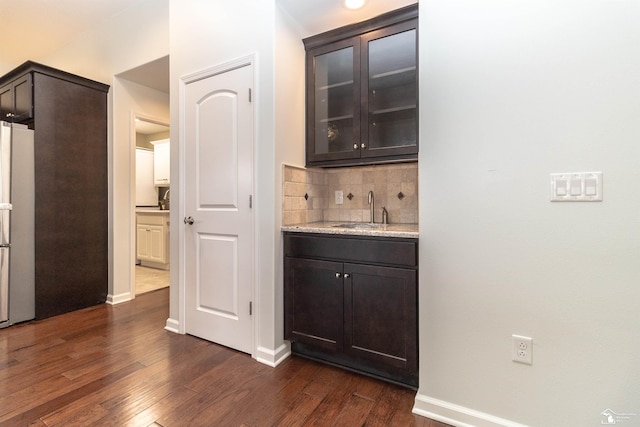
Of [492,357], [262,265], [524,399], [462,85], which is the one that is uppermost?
[462,85]

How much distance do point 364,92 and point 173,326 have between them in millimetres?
2417

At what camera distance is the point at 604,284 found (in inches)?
48.6

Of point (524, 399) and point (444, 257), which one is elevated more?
point (444, 257)

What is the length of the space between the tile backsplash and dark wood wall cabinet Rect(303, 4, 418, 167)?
0.77ft

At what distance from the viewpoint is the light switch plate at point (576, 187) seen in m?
1.24

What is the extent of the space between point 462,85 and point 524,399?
4.87 feet

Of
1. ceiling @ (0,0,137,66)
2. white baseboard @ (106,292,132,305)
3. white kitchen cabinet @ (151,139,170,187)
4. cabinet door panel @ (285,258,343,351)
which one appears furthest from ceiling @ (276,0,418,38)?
white kitchen cabinet @ (151,139,170,187)

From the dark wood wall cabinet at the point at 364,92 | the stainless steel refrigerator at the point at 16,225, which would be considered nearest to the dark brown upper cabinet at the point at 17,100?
the stainless steel refrigerator at the point at 16,225

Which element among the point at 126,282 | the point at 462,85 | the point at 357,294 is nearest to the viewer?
the point at 462,85

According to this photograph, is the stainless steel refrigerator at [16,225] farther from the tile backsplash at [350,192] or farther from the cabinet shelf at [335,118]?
the cabinet shelf at [335,118]

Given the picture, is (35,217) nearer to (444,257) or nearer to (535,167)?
(444,257)

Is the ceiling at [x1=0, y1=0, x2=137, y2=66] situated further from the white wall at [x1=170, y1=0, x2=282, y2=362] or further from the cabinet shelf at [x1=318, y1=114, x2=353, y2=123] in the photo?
the cabinet shelf at [x1=318, y1=114, x2=353, y2=123]

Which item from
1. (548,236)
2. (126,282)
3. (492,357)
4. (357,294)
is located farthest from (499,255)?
(126,282)

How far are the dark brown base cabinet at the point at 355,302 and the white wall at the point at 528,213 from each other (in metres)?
0.12
